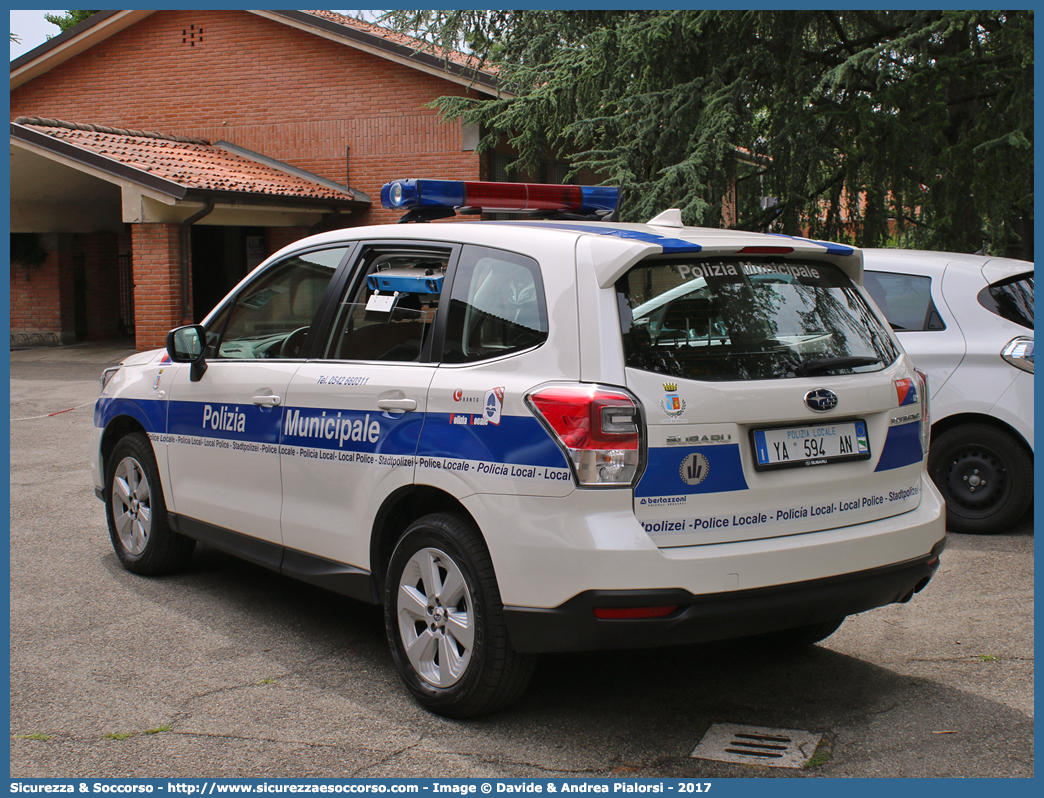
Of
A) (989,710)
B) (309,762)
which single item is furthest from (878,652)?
(309,762)

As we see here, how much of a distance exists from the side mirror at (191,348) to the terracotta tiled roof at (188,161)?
1254cm

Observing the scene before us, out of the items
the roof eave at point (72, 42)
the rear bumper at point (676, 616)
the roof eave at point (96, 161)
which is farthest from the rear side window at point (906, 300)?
the roof eave at point (72, 42)

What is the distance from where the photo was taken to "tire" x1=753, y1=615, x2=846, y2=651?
177 inches

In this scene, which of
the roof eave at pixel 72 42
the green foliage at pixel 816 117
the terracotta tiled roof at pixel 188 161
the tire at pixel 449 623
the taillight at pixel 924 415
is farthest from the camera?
the roof eave at pixel 72 42

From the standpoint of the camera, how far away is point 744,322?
3646 millimetres

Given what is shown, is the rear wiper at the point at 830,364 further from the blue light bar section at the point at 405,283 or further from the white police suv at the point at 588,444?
the blue light bar section at the point at 405,283

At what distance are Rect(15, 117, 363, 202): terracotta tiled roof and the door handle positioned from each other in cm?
1404

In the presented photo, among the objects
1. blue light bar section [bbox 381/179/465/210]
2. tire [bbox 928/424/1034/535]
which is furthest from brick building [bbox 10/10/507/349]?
blue light bar section [bbox 381/179/465/210]

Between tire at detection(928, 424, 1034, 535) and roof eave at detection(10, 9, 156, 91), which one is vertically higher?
roof eave at detection(10, 9, 156, 91)

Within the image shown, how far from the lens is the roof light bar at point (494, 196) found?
461 centimetres

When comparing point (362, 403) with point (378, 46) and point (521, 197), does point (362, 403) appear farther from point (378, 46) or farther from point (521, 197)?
point (378, 46)

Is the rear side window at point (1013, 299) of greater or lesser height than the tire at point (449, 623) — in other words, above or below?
above

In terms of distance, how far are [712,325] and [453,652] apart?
146cm

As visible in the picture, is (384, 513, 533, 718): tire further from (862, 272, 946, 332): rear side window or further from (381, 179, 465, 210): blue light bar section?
(862, 272, 946, 332): rear side window
